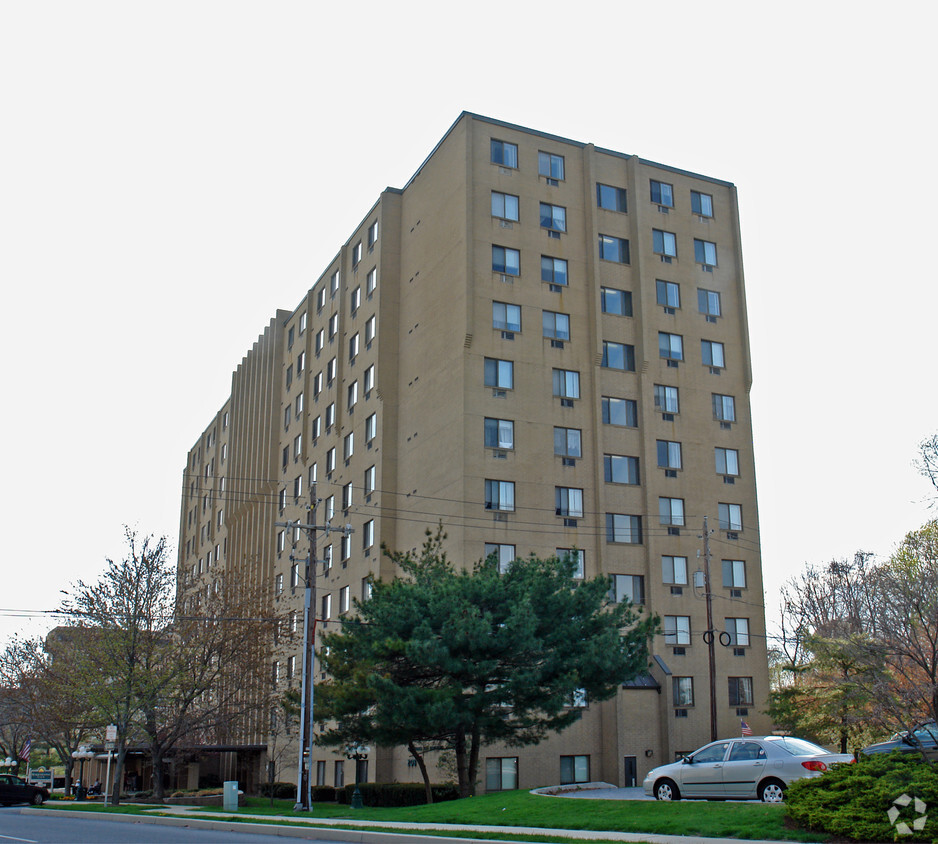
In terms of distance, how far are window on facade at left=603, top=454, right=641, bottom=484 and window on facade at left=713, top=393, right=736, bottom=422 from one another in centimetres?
580

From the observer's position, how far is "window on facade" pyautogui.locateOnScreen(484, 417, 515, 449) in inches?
1692

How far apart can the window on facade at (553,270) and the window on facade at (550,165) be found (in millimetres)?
4342

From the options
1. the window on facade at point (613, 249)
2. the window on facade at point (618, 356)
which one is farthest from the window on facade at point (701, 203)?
the window on facade at point (618, 356)

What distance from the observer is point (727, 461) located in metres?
48.2

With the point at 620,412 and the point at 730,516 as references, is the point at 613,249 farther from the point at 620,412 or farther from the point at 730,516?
the point at 730,516

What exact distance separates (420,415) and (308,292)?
22.1 metres

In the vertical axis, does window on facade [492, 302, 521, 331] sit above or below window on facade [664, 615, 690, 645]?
above

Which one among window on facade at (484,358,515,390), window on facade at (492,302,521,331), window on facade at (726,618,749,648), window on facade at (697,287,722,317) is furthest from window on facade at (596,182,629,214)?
window on facade at (726,618,749,648)

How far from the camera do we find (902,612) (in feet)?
59.8

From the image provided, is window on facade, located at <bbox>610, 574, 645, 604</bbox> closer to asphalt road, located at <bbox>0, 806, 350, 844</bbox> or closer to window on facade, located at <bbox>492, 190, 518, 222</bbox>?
window on facade, located at <bbox>492, 190, 518, 222</bbox>

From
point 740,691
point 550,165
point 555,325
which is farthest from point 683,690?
point 550,165

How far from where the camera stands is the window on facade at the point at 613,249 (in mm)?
48219

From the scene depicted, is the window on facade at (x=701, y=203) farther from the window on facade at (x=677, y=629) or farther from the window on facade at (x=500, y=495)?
the window on facade at (x=677, y=629)

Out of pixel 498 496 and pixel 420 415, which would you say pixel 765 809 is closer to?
pixel 498 496
